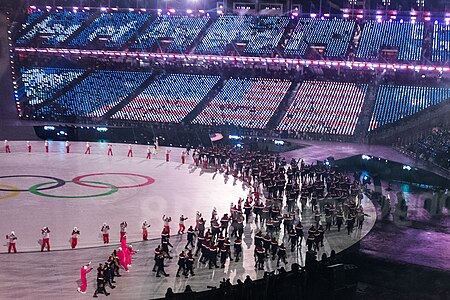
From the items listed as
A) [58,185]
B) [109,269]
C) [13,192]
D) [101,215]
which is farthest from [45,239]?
[58,185]

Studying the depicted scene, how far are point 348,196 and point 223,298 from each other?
1753cm

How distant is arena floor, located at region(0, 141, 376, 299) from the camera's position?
2398 centimetres

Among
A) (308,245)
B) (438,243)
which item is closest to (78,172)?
(308,245)

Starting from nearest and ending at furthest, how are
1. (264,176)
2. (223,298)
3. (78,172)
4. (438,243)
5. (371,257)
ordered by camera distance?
1. (223,298)
2. (371,257)
3. (438,243)
4. (264,176)
5. (78,172)

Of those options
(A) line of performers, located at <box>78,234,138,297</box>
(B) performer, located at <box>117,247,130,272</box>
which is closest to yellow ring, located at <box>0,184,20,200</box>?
(A) line of performers, located at <box>78,234,138,297</box>

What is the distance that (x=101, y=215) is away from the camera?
34.2m

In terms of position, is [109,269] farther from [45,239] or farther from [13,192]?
[13,192]

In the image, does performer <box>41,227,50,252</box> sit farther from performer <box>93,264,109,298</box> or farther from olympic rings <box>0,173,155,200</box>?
olympic rings <box>0,173,155,200</box>

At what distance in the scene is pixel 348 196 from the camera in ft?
118

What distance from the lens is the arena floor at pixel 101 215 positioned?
78.7ft

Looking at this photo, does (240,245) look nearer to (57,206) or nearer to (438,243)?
(438,243)

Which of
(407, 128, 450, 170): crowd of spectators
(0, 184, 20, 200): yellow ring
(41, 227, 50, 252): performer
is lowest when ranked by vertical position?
(41, 227, 50, 252): performer

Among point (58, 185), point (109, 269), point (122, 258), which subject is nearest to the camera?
point (109, 269)

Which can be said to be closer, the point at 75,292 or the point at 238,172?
the point at 75,292
